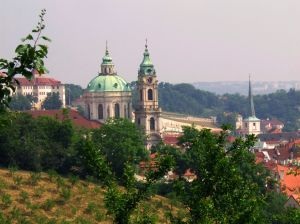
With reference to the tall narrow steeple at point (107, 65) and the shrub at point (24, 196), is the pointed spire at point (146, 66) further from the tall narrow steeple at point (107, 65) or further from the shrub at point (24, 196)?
the shrub at point (24, 196)

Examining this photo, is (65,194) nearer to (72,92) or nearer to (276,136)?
(276,136)

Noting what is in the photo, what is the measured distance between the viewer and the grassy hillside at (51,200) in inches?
1475

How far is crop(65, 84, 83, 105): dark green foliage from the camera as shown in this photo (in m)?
181

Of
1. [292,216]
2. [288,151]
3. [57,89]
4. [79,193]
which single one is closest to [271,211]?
[79,193]

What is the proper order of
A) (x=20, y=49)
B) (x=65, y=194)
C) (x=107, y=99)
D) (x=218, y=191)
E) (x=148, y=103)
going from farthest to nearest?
(x=107, y=99) < (x=148, y=103) < (x=65, y=194) < (x=218, y=191) < (x=20, y=49)

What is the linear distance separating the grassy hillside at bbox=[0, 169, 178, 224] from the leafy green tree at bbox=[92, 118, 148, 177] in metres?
3.97

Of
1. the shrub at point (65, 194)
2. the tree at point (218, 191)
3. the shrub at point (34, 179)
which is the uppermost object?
the tree at point (218, 191)

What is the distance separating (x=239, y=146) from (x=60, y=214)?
1977 cm

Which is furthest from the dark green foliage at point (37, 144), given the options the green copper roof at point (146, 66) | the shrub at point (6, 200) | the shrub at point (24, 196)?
the green copper roof at point (146, 66)

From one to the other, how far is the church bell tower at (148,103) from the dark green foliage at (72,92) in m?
77.8

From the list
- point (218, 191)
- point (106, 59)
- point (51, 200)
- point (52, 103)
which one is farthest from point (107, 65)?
point (218, 191)

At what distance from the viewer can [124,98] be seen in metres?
105

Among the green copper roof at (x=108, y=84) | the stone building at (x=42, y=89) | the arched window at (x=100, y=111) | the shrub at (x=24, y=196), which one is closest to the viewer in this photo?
the shrub at (x=24, y=196)

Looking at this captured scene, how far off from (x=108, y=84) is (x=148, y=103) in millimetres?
6550
